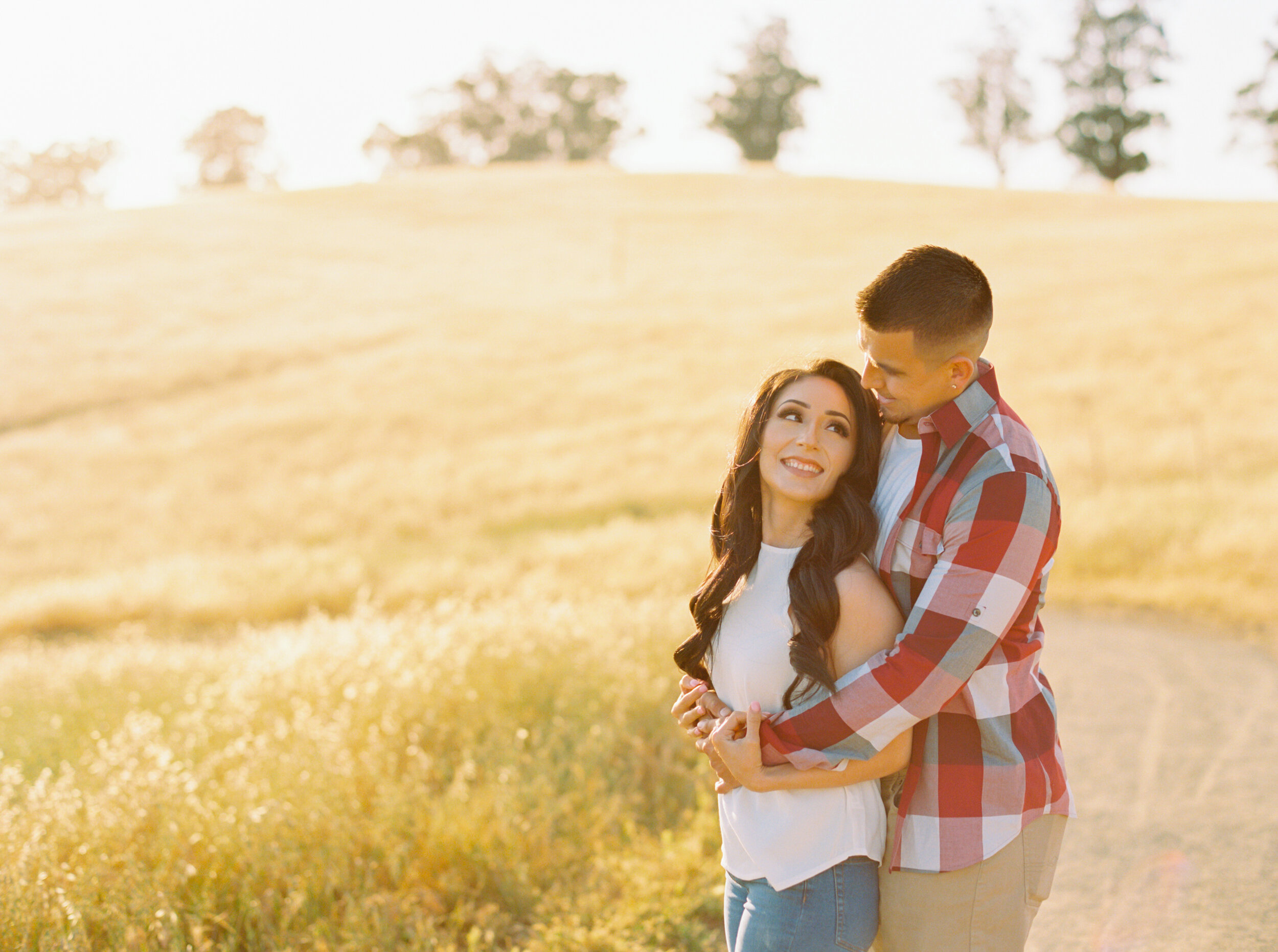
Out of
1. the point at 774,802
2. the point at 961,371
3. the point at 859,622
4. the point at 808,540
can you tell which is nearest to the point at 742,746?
the point at 774,802

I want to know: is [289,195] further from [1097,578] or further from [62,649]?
[1097,578]

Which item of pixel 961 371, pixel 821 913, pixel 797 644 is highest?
pixel 961 371

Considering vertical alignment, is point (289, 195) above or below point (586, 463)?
above

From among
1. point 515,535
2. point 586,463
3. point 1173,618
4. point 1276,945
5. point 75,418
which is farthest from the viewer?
point 75,418

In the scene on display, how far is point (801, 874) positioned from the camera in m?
2.47

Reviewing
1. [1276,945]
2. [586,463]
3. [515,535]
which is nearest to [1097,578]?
[1276,945]

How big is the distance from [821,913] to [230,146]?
322 feet

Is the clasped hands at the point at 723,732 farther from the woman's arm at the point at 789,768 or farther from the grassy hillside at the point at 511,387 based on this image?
the grassy hillside at the point at 511,387

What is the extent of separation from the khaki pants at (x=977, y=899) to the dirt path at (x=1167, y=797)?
1688mm

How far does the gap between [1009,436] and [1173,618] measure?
7271 millimetres

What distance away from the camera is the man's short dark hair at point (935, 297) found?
7.81 ft

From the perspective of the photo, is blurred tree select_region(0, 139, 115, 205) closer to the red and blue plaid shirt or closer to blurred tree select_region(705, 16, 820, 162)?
blurred tree select_region(705, 16, 820, 162)

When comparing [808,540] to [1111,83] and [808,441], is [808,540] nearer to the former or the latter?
[808,441]

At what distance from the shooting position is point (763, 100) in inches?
2987
